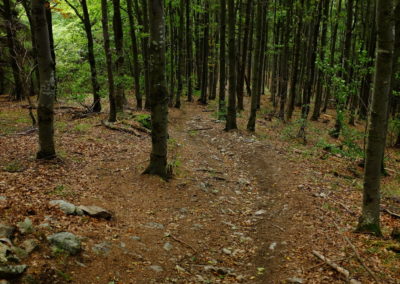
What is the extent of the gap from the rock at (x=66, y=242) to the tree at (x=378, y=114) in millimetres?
5891

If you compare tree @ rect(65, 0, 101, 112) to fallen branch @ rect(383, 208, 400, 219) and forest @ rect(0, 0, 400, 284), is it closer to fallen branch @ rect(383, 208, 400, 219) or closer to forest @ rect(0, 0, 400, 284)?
forest @ rect(0, 0, 400, 284)

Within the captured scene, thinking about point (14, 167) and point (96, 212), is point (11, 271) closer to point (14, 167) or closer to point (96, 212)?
point (96, 212)

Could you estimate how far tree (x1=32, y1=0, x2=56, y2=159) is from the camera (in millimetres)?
8086

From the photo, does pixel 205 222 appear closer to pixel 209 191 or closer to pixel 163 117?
pixel 209 191

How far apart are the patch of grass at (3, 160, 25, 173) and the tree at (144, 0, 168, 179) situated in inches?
136

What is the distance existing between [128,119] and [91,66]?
3.61m

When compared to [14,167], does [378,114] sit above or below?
above

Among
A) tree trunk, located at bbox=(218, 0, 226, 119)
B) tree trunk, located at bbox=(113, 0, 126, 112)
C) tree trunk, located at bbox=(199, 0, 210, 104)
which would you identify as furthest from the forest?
tree trunk, located at bbox=(199, 0, 210, 104)

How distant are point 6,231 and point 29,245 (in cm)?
45

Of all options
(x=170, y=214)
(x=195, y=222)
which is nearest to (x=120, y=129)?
(x=170, y=214)

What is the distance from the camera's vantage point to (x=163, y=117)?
29.9ft

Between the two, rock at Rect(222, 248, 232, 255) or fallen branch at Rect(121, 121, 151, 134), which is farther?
fallen branch at Rect(121, 121, 151, 134)

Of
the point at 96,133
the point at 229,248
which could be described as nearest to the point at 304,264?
the point at 229,248

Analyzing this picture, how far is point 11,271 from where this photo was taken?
4.03 m
